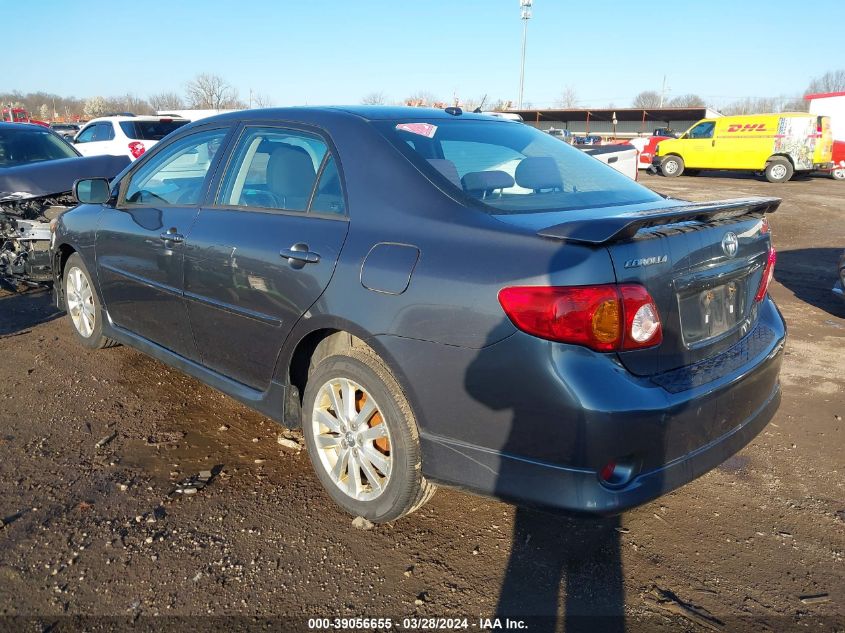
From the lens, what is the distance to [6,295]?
6.69m

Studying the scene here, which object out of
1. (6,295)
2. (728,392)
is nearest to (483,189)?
(728,392)

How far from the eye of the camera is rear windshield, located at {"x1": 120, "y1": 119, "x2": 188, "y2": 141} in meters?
13.6

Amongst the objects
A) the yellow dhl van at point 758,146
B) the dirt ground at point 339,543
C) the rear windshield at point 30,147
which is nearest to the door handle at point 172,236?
the dirt ground at point 339,543

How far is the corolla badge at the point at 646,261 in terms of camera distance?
2146 mm

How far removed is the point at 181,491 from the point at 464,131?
2.18 metres

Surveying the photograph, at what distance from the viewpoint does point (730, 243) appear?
250 centimetres

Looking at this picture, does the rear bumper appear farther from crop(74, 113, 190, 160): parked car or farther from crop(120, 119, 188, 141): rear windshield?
crop(120, 119, 188, 141): rear windshield

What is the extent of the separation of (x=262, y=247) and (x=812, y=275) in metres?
7.28

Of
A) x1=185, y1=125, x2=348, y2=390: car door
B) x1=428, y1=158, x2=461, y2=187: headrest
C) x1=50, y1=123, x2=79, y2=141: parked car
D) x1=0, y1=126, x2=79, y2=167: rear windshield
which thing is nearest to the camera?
x1=428, y1=158, x2=461, y2=187: headrest

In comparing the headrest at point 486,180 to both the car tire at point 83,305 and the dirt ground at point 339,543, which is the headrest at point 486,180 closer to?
the dirt ground at point 339,543

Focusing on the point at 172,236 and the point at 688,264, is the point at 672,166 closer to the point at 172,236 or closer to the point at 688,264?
the point at 172,236

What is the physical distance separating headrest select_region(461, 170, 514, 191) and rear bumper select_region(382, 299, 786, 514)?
73 centimetres

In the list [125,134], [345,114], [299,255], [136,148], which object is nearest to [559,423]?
[299,255]

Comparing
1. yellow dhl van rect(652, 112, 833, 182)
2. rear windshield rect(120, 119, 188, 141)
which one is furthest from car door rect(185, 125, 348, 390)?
yellow dhl van rect(652, 112, 833, 182)
